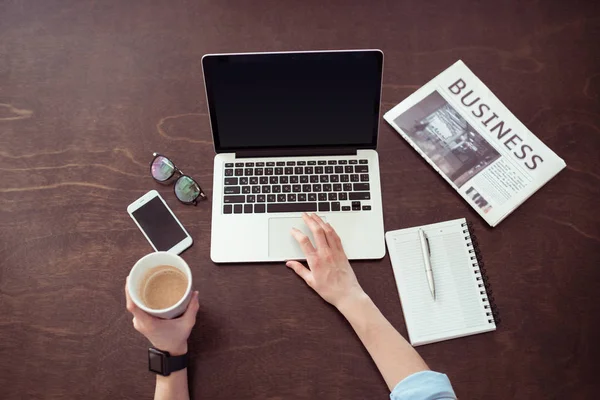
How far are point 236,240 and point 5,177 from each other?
550mm

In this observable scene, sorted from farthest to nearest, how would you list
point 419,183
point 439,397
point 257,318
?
point 419,183 < point 257,318 < point 439,397

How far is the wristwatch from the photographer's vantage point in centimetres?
Answer: 95

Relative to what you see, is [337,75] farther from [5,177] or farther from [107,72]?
[5,177]

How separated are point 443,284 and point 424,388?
220 mm

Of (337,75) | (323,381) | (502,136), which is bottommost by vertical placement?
(323,381)

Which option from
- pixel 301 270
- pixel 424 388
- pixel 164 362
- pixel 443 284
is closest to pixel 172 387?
pixel 164 362

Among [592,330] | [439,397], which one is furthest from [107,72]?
[592,330]

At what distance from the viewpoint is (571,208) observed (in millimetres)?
1097

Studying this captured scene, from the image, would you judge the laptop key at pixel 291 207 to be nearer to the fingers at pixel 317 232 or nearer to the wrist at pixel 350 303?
the fingers at pixel 317 232

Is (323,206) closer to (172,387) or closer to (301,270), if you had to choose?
(301,270)

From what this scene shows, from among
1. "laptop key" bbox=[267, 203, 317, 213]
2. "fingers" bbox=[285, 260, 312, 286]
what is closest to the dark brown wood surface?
"fingers" bbox=[285, 260, 312, 286]

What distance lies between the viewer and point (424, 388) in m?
0.91

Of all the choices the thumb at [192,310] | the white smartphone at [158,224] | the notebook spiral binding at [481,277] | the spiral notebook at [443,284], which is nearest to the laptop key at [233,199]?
the white smartphone at [158,224]

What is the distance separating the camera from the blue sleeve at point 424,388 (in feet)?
2.97
